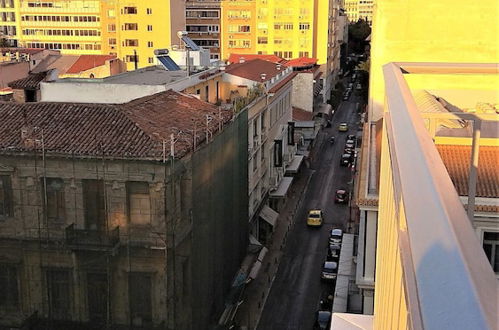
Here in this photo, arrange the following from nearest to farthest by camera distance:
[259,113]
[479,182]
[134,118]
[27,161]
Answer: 1. [479,182]
2. [27,161]
3. [134,118]
4. [259,113]

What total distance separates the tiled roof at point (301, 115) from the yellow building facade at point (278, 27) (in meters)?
14.5

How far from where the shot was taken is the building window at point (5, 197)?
18594mm

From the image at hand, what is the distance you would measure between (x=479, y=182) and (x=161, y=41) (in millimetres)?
Answer: 56725

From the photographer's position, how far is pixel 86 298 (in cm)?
1878

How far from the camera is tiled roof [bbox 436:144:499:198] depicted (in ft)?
36.7

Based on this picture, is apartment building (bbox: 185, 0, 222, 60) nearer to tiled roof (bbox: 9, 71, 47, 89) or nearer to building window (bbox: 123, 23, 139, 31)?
building window (bbox: 123, 23, 139, 31)

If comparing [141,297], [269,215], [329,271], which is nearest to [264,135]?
[269,215]

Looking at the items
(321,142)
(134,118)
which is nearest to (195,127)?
(134,118)

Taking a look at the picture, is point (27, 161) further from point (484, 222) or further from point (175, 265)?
point (484, 222)

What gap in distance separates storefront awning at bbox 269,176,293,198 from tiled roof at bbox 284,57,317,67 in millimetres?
26972

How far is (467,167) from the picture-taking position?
37.7ft

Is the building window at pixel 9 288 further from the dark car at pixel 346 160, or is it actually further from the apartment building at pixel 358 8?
the apartment building at pixel 358 8

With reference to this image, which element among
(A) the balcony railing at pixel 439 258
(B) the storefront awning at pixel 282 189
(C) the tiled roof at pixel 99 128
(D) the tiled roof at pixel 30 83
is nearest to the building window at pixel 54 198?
(C) the tiled roof at pixel 99 128

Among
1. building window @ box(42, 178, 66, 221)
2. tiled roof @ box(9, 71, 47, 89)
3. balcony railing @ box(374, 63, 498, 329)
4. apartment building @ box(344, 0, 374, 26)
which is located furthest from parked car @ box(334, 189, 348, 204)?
apartment building @ box(344, 0, 374, 26)
